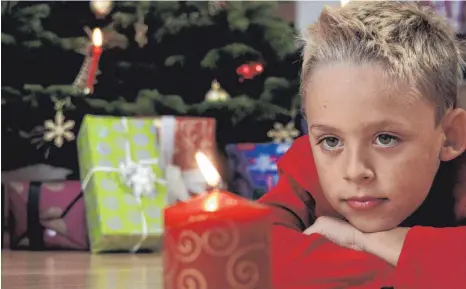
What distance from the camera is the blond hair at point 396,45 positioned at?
1.00 meters

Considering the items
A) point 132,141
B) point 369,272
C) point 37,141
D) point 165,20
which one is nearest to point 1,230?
point 37,141

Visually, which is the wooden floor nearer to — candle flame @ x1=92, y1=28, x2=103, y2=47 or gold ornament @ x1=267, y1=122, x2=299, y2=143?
candle flame @ x1=92, y1=28, x2=103, y2=47

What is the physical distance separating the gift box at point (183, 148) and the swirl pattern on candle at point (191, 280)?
224 cm

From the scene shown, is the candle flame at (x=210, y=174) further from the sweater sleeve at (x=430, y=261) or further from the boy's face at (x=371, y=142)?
the sweater sleeve at (x=430, y=261)

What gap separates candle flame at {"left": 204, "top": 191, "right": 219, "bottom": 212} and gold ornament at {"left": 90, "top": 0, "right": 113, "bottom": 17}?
269 cm

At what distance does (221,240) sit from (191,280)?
0.15ft

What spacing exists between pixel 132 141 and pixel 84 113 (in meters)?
0.44

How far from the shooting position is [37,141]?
3.37m

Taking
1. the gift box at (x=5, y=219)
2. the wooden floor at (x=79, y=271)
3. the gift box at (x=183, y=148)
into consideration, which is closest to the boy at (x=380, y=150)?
the wooden floor at (x=79, y=271)

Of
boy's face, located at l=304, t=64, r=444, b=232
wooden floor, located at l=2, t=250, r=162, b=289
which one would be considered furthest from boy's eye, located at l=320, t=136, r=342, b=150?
wooden floor, located at l=2, t=250, r=162, b=289

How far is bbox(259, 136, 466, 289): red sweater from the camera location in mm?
1036

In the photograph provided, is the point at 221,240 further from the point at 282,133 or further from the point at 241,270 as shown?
the point at 282,133

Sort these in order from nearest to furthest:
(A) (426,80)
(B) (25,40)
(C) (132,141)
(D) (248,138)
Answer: (A) (426,80) < (C) (132,141) < (B) (25,40) < (D) (248,138)

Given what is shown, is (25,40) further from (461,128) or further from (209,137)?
(461,128)
